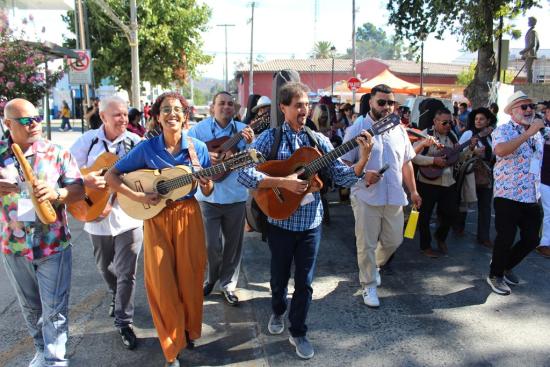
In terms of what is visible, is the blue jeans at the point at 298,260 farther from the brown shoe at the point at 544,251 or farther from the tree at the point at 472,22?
the tree at the point at 472,22

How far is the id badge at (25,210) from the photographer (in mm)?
2998

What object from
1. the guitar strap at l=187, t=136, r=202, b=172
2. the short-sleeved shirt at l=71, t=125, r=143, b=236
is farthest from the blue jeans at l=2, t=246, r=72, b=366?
the guitar strap at l=187, t=136, r=202, b=172

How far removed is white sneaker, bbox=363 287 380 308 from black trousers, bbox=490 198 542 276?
135 cm

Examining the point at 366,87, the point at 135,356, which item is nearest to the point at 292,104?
the point at 135,356

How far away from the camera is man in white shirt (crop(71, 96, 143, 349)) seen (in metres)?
3.79

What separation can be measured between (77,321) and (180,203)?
175cm

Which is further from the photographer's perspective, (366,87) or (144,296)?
(366,87)

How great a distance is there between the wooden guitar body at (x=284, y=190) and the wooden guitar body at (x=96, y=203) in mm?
1294

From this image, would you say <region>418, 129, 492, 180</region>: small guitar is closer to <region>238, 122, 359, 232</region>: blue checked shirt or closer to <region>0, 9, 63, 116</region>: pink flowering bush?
<region>238, 122, 359, 232</region>: blue checked shirt

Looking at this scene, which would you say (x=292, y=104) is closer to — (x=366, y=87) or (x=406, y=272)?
(x=406, y=272)

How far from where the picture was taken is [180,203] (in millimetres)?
3439

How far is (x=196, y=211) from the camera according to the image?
351cm

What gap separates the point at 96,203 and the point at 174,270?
3.18ft

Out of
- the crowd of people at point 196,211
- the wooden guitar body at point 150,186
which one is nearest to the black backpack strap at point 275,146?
the crowd of people at point 196,211
